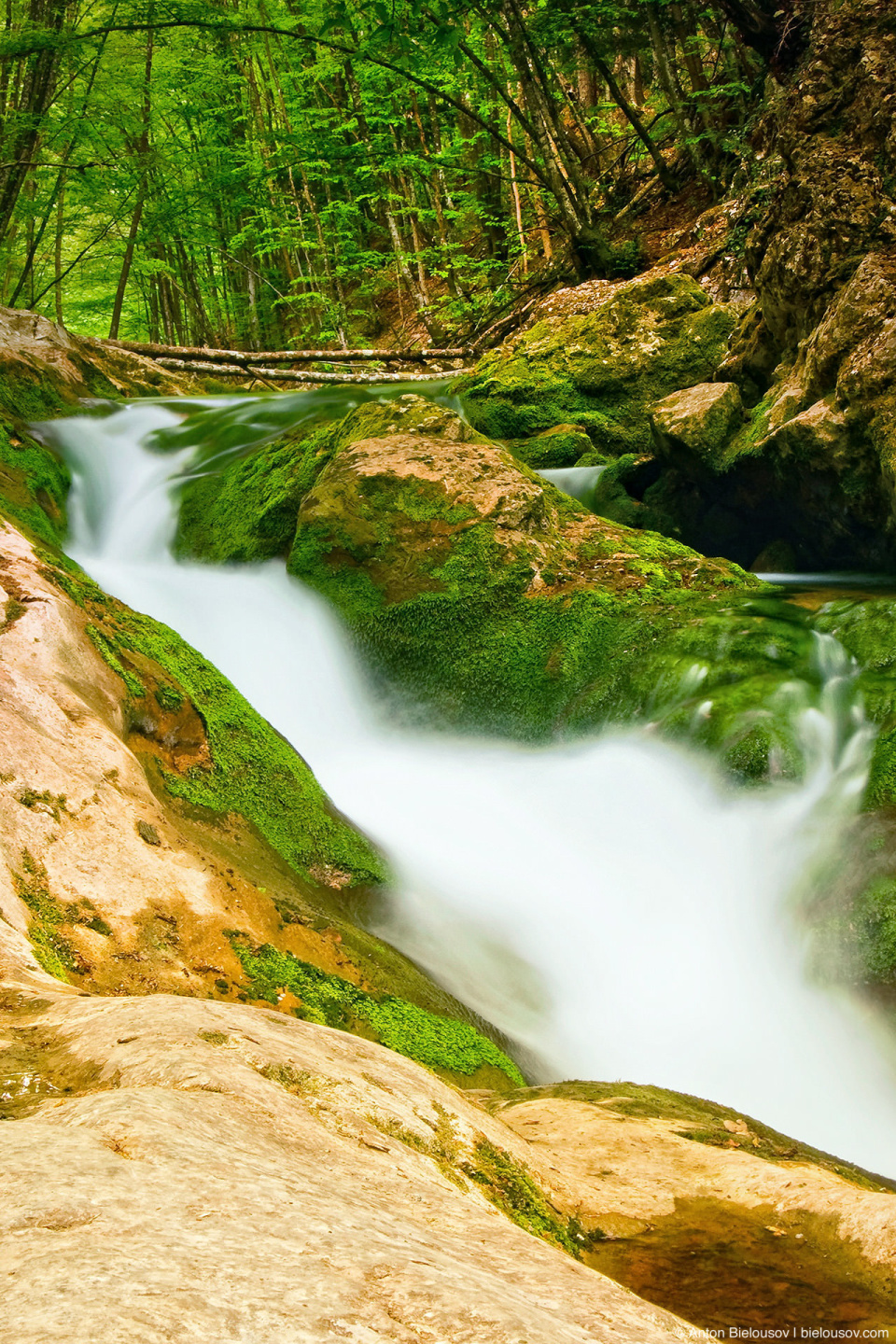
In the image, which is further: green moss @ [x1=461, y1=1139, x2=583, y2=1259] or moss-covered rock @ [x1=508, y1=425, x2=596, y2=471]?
moss-covered rock @ [x1=508, y1=425, x2=596, y2=471]

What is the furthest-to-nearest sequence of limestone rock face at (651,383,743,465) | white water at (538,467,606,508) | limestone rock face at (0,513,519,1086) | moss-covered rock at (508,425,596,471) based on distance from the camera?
moss-covered rock at (508,425,596,471), white water at (538,467,606,508), limestone rock face at (651,383,743,465), limestone rock face at (0,513,519,1086)

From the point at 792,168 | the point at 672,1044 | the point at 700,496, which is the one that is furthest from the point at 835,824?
the point at 792,168

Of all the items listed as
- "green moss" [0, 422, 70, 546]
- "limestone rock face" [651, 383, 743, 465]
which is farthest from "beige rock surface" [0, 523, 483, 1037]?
"limestone rock face" [651, 383, 743, 465]

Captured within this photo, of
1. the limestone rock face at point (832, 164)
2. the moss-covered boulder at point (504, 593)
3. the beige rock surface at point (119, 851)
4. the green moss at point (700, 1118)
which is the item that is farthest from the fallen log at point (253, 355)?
the green moss at point (700, 1118)

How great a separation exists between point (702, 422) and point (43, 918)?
24.5 ft

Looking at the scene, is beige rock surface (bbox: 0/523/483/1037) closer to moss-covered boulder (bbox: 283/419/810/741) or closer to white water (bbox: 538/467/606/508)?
moss-covered boulder (bbox: 283/419/810/741)

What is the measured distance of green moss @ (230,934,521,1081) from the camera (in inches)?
132

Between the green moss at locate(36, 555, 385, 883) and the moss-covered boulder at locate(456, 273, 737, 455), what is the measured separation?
264 inches

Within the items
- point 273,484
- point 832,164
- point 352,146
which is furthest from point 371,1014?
point 352,146

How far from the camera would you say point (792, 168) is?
26.0 ft

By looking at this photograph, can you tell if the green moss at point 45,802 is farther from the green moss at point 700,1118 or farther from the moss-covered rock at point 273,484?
the moss-covered rock at point 273,484

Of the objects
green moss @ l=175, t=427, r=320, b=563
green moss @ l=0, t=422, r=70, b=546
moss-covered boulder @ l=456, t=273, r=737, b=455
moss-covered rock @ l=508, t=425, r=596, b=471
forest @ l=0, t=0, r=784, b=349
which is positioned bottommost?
green moss @ l=0, t=422, r=70, b=546

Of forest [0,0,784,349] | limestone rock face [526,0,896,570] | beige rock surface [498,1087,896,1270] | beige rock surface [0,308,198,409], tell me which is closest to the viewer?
beige rock surface [498,1087,896,1270]

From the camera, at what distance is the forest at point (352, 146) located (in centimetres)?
1173
